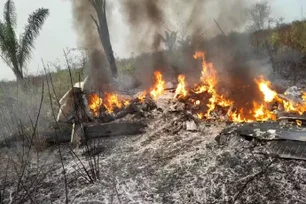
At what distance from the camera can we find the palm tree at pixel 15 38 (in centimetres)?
1502

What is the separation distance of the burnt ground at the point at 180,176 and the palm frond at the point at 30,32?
31.5 feet

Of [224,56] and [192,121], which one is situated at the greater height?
[224,56]

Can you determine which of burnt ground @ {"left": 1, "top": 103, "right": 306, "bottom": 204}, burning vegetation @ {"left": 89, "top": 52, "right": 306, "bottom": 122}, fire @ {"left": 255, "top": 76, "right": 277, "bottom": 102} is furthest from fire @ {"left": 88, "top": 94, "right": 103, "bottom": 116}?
fire @ {"left": 255, "top": 76, "right": 277, "bottom": 102}

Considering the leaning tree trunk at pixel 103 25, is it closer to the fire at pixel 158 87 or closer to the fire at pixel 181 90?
the fire at pixel 158 87

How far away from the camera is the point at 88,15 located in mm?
15750

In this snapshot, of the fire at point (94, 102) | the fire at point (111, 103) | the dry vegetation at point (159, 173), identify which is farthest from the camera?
the fire at point (111, 103)

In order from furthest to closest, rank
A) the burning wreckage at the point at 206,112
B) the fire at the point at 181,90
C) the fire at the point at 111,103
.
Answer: the fire at the point at 111,103, the fire at the point at 181,90, the burning wreckage at the point at 206,112

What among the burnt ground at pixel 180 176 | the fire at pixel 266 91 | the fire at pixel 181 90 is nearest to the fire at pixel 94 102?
the fire at pixel 181 90

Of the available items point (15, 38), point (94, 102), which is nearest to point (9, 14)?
point (15, 38)

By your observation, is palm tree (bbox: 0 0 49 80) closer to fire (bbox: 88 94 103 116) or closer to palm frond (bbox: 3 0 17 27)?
palm frond (bbox: 3 0 17 27)

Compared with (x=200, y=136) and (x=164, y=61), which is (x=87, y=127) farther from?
(x=164, y=61)

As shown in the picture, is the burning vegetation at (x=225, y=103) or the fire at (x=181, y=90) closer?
the burning vegetation at (x=225, y=103)

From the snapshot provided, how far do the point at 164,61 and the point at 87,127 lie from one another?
8643 millimetres

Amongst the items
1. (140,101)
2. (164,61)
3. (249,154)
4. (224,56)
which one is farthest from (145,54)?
(249,154)
